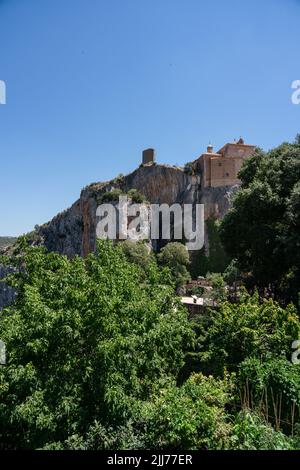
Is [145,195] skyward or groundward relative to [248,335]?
skyward

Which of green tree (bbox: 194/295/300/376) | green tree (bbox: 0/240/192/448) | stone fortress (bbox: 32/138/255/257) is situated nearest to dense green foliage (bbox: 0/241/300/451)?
green tree (bbox: 0/240/192/448)

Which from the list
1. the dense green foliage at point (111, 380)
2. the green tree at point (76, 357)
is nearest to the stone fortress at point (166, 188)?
the dense green foliage at point (111, 380)

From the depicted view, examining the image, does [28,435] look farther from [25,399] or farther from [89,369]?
[89,369]

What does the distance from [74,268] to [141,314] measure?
171cm

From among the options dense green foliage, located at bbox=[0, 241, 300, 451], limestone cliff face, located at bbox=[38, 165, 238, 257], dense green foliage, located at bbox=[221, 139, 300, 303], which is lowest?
dense green foliage, located at bbox=[0, 241, 300, 451]

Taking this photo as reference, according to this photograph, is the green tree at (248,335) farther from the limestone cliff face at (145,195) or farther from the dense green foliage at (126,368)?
the limestone cliff face at (145,195)

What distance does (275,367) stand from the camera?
7.92 m

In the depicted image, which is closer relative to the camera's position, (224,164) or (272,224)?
(272,224)

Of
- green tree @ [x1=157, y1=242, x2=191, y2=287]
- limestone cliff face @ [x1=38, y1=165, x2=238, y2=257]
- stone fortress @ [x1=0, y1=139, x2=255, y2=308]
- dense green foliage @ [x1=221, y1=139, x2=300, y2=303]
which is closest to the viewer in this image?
dense green foliage @ [x1=221, y1=139, x2=300, y2=303]

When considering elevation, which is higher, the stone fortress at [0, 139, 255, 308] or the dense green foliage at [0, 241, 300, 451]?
the stone fortress at [0, 139, 255, 308]

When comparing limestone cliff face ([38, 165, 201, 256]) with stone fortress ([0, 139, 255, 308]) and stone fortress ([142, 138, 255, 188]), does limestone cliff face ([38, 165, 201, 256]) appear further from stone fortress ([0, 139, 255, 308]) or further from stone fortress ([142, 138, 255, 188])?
stone fortress ([142, 138, 255, 188])

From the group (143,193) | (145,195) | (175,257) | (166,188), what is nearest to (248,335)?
(175,257)

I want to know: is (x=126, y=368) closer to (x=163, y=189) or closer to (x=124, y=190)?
(x=163, y=189)

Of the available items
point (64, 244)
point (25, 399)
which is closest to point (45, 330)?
point (25, 399)
